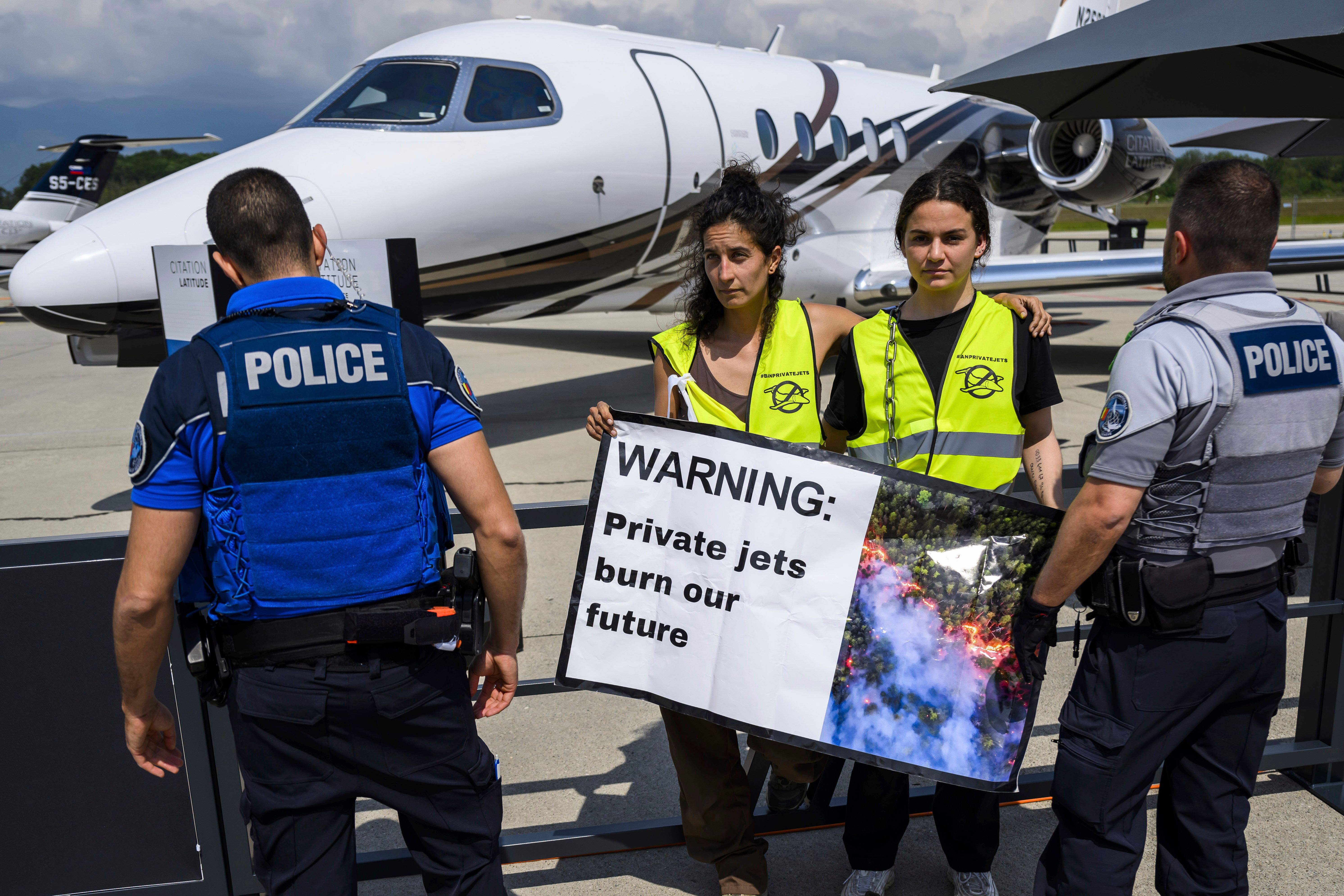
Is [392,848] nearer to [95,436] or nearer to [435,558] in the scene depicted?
[435,558]

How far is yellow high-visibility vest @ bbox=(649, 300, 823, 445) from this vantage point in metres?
2.58

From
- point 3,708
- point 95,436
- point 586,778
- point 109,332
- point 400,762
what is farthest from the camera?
point 95,436

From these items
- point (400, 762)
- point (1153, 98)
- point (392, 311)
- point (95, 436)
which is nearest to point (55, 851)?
point (400, 762)

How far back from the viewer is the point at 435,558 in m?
2.17

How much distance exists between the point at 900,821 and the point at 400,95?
7.17m

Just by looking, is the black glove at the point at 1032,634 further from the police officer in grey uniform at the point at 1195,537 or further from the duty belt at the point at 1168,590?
the duty belt at the point at 1168,590

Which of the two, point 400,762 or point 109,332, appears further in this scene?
point 109,332

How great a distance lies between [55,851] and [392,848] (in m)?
1.02

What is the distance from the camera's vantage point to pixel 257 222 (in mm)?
2008

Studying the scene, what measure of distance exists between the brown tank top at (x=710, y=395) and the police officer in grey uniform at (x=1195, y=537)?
36.0 inches

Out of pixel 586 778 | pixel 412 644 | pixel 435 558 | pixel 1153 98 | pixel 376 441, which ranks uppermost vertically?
pixel 1153 98

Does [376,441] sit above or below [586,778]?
above

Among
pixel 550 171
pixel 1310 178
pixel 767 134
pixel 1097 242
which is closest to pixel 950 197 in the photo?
pixel 550 171

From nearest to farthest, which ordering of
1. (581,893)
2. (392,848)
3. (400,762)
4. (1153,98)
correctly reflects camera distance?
1. (400,762)
2. (581,893)
3. (392,848)
4. (1153,98)
